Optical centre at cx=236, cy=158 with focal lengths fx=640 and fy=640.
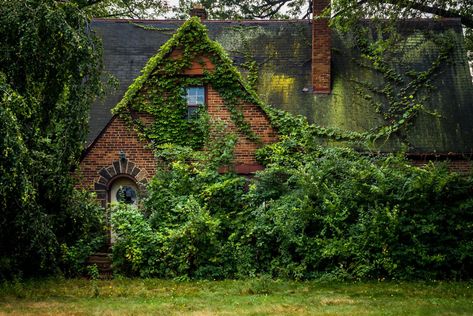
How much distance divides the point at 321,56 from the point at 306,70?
71cm

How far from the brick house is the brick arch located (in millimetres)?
27

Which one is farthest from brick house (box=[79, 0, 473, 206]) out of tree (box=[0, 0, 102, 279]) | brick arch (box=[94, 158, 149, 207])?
tree (box=[0, 0, 102, 279])

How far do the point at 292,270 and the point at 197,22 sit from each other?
25.0 ft

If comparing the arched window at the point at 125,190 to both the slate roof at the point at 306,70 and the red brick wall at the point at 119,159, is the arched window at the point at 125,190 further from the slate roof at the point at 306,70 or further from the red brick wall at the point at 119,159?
the slate roof at the point at 306,70

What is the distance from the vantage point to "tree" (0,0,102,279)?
959cm

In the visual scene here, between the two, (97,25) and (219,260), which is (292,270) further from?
(97,25)

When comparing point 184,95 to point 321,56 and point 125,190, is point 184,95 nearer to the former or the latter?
point 125,190

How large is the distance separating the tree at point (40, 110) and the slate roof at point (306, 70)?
6.87 m

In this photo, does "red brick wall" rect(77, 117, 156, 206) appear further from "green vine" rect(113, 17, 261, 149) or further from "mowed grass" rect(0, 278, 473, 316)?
"mowed grass" rect(0, 278, 473, 316)

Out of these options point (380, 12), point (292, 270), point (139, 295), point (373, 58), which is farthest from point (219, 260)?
point (373, 58)

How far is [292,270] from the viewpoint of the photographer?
13.7 meters

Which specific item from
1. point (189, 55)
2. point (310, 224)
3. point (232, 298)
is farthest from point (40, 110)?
point (189, 55)

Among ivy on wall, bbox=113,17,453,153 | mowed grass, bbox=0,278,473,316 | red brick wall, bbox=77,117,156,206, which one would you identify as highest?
ivy on wall, bbox=113,17,453,153

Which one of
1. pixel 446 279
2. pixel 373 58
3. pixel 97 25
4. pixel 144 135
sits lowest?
pixel 446 279
